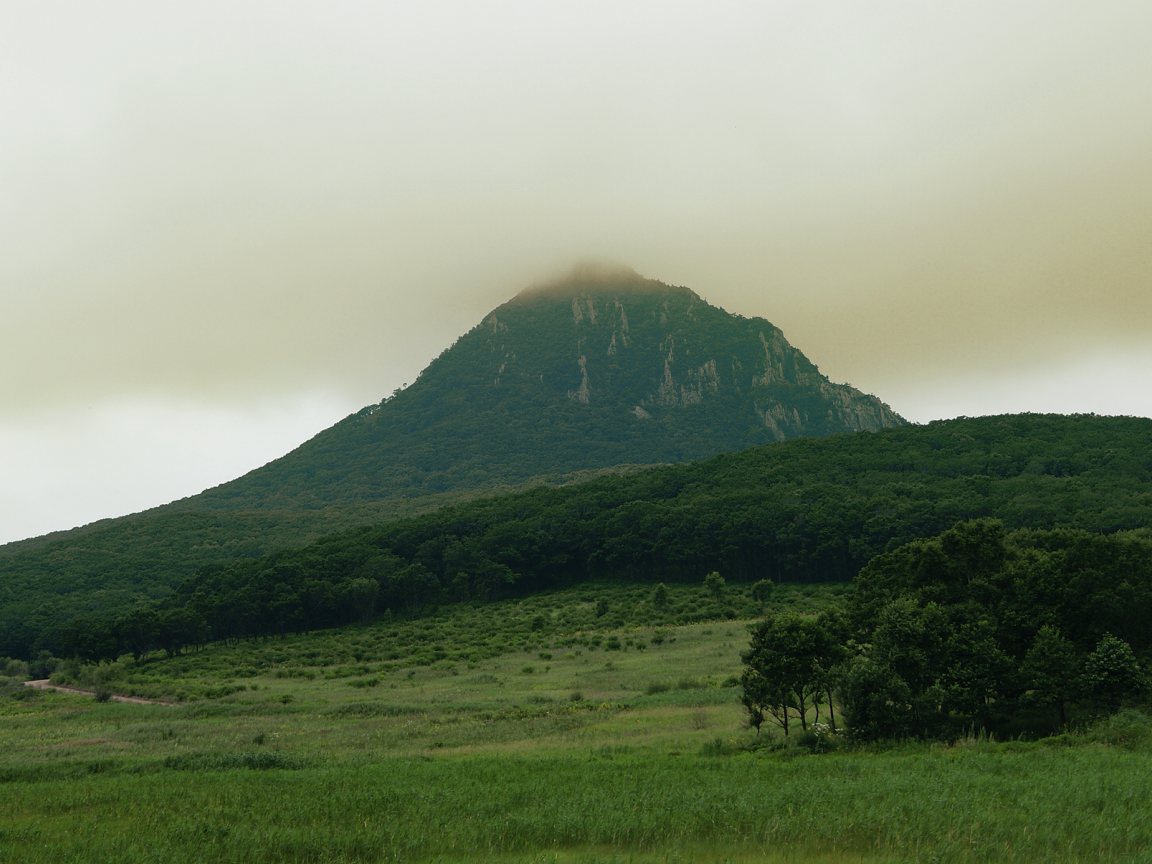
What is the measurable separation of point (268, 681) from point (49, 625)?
7593cm

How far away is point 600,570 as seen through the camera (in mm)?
130750

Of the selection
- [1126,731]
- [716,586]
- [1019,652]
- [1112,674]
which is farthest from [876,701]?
[716,586]

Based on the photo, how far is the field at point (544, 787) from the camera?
16562mm

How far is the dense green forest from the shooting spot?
10638cm

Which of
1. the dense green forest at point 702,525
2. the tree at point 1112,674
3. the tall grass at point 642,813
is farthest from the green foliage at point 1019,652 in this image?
the dense green forest at point 702,525

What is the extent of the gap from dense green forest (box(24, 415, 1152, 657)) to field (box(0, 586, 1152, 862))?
61.9m

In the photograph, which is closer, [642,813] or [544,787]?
[642,813]

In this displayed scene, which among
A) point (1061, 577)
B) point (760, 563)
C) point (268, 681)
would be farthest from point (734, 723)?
point (760, 563)

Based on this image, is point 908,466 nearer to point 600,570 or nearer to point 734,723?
point 600,570

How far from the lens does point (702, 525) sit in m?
123

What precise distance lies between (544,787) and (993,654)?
1741cm

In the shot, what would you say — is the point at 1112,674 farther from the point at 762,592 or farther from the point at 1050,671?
the point at 762,592

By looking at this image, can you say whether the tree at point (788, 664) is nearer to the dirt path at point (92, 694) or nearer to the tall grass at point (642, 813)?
the tall grass at point (642, 813)

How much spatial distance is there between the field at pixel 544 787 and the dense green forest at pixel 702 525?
2439 inches
